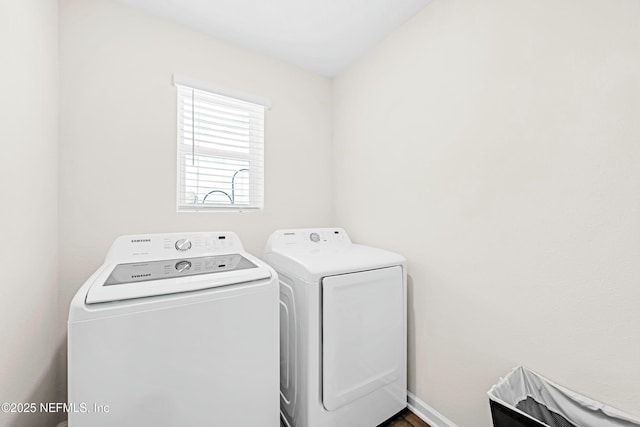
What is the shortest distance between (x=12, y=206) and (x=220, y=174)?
3.46 feet

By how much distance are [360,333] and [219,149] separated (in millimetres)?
1572

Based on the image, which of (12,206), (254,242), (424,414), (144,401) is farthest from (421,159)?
(12,206)

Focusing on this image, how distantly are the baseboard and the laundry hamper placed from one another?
522 millimetres

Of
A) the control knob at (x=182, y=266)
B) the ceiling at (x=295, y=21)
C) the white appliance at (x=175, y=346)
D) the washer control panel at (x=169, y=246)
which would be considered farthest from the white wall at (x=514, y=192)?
the control knob at (x=182, y=266)

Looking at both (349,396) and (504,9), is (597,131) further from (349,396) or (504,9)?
(349,396)

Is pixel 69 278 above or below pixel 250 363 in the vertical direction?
above

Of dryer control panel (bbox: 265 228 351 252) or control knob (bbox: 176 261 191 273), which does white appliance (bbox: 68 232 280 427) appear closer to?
control knob (bbox: 176 261 191 273)

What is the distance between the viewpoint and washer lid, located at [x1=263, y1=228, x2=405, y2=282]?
4.21ft

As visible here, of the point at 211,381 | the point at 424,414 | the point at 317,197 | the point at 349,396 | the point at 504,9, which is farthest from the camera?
the point at 317,197

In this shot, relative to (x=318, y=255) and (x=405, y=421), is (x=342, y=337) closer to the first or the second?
(x=318, y=255)

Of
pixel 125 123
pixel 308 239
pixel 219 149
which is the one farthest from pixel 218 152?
pixel 308 239

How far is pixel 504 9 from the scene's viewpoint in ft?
3.80

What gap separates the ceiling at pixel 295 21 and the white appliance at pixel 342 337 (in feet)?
5.04

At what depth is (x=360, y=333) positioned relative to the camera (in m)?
1.34
